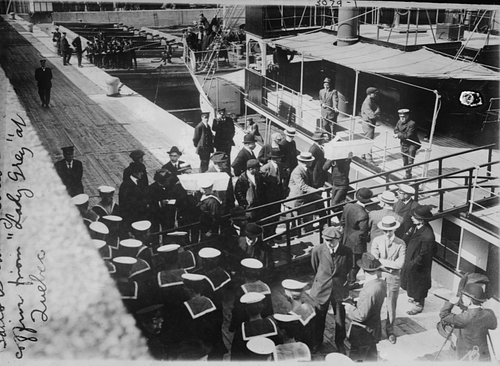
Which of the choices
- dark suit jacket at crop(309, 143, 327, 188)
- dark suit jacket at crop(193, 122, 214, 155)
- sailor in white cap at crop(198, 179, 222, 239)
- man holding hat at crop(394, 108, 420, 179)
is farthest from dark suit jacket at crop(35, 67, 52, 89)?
man holding hat at crop(394, 108, 420, 179)

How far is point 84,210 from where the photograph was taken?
18.2 feet

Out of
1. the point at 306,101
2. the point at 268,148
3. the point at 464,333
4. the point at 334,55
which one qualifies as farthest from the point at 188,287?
the point at 306,101

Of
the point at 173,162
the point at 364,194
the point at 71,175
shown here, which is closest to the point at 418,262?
the point at 364,194

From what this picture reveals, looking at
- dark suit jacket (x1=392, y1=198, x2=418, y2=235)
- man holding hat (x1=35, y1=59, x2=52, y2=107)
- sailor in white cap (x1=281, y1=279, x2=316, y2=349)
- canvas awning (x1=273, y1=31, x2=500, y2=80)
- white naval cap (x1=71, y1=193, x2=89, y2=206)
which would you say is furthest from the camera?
man holding hat (x1=35, y1=59, x2=52, y2=107)

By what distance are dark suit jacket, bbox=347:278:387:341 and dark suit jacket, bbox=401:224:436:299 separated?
0.99 m

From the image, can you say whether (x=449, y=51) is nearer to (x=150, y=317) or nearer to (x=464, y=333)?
(x=464, y=333)

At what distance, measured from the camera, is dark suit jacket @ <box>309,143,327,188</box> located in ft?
22.2

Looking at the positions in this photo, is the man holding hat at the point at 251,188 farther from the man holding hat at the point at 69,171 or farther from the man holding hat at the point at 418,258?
the man holding hat at the point at 69,171

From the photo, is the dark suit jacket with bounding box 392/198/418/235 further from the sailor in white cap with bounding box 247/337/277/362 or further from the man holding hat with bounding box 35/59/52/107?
the man holding hat with bounding box 35/59/52/107

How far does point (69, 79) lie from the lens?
9.52m

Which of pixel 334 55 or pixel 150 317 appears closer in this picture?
pixel 150 317

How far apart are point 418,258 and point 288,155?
245 cm

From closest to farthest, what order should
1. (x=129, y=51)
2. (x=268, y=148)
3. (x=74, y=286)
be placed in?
(x=74, y=286) → (x=268, y=148) → (x=129, y=51)

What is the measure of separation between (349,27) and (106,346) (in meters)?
6.76
